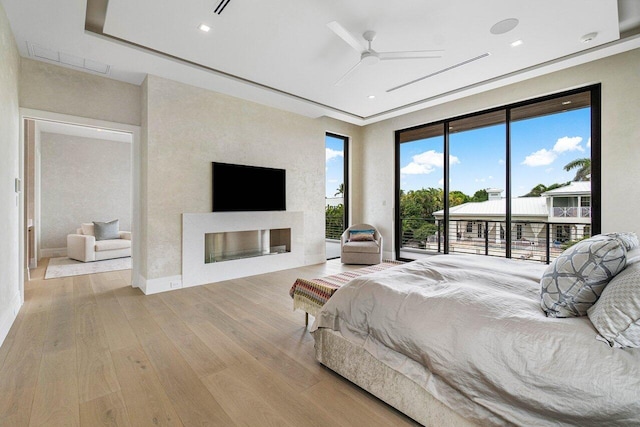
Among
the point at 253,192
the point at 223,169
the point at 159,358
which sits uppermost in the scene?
the point at 223,169

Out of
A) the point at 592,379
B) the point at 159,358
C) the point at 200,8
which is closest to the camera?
the point at 592,379

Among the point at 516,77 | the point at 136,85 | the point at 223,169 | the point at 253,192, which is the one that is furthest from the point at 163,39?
the point at 516,77

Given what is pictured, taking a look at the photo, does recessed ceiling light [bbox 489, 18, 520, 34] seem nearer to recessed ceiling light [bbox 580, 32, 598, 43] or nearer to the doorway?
recessed ceiling light [bbox 580, 32, 598, 43]

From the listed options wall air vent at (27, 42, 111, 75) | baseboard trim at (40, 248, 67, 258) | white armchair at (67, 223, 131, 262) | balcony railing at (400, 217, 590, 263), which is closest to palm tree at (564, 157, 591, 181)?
balcony railing at (400, 217, 590, 263)

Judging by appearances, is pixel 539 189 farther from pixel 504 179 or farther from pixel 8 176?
pixel 8 176

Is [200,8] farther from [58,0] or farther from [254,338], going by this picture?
[254,338]

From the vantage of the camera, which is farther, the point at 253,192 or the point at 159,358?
the point at 253,192

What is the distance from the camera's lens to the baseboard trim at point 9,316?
242 centimetres

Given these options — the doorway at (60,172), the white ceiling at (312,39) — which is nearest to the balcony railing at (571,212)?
the white ceiling at (312,39)

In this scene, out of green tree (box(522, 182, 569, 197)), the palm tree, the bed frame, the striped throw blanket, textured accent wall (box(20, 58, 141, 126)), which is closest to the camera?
the bed frame

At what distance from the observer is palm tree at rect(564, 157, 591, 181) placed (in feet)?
13.0

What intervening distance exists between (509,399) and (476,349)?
0.67 ft

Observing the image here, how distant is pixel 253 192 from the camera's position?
4852 millimetres

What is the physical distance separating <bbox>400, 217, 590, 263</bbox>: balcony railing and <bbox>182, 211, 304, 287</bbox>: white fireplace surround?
2346 mm
